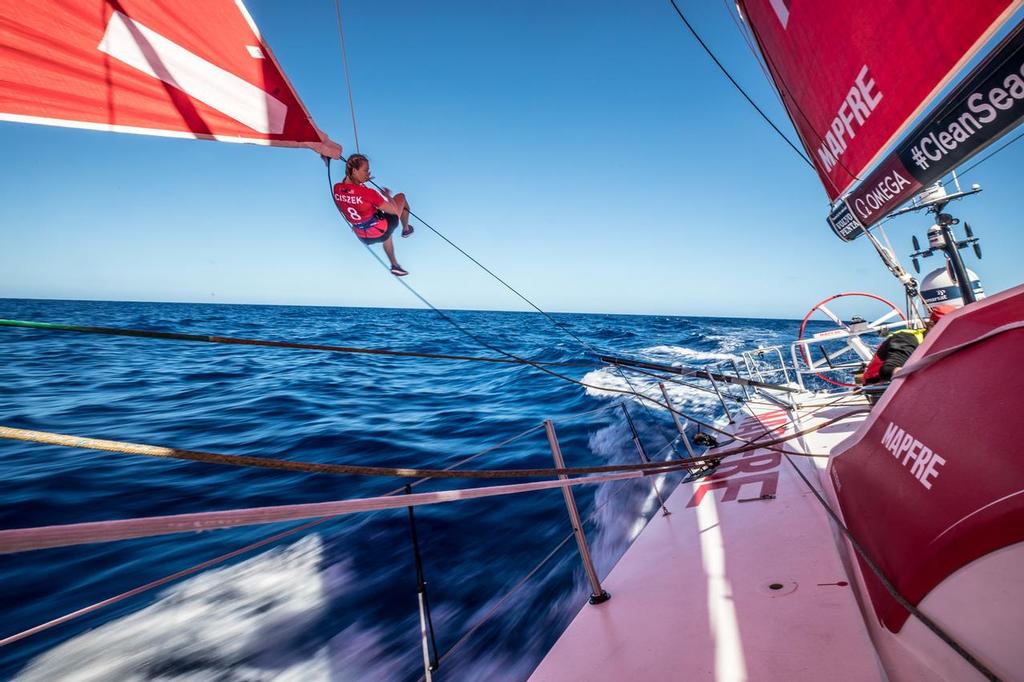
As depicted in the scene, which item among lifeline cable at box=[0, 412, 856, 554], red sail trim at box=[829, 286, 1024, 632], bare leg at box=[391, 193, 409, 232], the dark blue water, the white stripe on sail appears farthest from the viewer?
bare leg at box=[391, 193, 409, 232]

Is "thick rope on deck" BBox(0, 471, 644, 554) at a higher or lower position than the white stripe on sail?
lower

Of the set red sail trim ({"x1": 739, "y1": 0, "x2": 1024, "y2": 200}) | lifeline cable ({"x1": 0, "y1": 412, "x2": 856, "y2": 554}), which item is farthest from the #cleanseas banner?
lifeline cable ({"x1": 0, "y1": 412, "x2": 856, "y2": 554})

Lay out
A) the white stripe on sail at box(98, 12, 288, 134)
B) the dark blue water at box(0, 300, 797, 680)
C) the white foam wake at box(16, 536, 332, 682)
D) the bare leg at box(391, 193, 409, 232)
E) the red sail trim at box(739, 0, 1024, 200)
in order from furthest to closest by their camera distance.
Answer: the bare leg at box(391, 193, 409, 232)
the dark blue water at box(0, 300, 797, 680)
the white foam wake at box(16, 536, 332, 682)
the red sail trim at box(739, 0, 1024, 200)
the white stripe on sail at box(98, 12, 288, 134)

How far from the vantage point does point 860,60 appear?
2.63 m

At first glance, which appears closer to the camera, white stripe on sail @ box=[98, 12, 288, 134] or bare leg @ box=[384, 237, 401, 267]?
white stripe on sail @ box=[98, 12, 288, 134]

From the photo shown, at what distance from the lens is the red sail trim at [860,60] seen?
6.66 ft

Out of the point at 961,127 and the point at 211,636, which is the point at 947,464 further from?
the point at 211,636

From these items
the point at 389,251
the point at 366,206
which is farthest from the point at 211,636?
the point at 366,206

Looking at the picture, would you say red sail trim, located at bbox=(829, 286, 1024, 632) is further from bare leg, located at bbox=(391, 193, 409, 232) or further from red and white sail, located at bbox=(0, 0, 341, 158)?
red and white sail, located at bbox=(0, 0, 341, 158)

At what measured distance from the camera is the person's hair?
270cm

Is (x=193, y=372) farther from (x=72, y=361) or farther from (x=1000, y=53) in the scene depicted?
(x=1000, y=53)

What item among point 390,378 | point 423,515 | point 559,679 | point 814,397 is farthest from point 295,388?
point 814,397

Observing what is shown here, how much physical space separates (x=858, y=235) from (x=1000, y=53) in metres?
2.85

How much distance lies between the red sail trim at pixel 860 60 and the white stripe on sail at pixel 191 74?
3.38m
